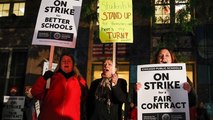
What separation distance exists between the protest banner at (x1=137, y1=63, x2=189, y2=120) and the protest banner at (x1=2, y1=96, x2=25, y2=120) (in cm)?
787

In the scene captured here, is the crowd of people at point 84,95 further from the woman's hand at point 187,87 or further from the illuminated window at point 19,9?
the illuminated window at point 19,9

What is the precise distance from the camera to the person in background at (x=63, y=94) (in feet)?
15.1

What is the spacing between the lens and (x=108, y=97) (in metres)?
4.62

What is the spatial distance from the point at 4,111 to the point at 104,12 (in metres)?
6.91

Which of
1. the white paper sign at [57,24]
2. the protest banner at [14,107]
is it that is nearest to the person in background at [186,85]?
the white paper sign at [57,24]

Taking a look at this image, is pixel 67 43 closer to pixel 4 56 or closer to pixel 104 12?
pixel 104 12

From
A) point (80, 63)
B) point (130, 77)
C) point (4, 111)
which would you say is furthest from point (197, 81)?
point (4, 111)

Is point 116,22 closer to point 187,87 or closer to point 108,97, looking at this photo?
point 108,97

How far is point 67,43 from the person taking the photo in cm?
584

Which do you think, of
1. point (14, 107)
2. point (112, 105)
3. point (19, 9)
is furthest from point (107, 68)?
point (19, 9)

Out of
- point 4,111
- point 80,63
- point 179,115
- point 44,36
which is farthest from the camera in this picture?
point 80,63

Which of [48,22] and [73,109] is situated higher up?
[48,22]

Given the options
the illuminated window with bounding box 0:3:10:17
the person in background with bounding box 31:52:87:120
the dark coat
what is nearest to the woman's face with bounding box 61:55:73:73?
the person in background with bounding box 31:52:87:120

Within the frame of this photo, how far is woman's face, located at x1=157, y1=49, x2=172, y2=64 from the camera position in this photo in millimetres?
4598
